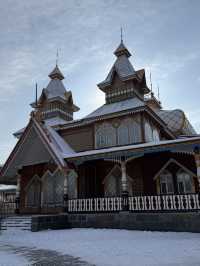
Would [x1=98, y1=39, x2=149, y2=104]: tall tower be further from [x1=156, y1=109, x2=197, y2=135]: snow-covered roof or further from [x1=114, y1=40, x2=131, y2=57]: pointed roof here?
[x1=156, y1=109, x2=197, y2=135]: snow-covered roof

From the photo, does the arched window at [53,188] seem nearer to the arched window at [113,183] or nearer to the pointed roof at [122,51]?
the arched window at [113,183]

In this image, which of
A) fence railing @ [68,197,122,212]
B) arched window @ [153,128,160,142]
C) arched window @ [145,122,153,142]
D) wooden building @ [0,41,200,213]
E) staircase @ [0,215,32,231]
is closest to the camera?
wooden building @ [0,41,200,213]

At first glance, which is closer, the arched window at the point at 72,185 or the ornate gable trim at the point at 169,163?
the ornate gable trim at the point at 169,163

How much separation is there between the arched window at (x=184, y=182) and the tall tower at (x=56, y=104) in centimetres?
1292

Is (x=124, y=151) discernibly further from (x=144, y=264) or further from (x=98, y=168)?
(x=144, y=264)

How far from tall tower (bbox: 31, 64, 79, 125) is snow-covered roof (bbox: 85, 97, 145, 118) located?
18.8ft

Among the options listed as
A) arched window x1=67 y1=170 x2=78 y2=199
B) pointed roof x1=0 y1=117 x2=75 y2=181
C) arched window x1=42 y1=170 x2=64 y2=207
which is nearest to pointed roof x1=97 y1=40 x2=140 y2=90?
pointed roof x1=0 y1=117 x2=75 y2=181

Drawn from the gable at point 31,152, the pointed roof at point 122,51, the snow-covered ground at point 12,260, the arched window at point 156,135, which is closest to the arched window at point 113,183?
the gable at point 31,152

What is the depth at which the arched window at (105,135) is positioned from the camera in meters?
18.5

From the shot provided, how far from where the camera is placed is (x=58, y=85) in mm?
28438

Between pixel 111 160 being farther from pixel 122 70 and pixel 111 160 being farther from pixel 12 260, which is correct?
pixel 122 70

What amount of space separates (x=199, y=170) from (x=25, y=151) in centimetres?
1081

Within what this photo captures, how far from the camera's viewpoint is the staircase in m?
13.7

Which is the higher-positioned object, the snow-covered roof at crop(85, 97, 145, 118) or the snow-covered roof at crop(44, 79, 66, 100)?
the snow-covered roof at crop(44, 79, 66, 100)
